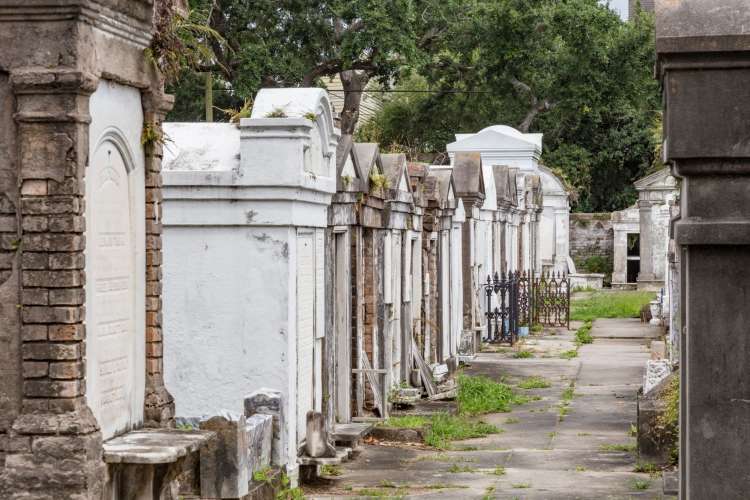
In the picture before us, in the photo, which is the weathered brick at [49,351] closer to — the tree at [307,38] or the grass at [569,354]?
the grass at [569,354]

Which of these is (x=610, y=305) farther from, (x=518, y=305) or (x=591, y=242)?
(x=591, y=242)

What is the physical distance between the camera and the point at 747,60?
185 inches

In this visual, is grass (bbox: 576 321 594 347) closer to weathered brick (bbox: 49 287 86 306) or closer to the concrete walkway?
the concrete walkway

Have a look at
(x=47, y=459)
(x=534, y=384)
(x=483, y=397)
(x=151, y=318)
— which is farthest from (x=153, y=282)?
(x=534, y=384)

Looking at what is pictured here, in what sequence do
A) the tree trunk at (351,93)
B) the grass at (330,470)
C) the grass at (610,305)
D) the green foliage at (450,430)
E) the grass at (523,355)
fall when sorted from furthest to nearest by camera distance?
the tree trunk at (351,93)
the grass at (610,305)
the grass at (523,355)
the green foliage at (450,430)
the grass at (330,470)

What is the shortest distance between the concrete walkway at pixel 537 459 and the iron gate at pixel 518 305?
469cm

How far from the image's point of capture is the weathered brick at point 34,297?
20.5 ft

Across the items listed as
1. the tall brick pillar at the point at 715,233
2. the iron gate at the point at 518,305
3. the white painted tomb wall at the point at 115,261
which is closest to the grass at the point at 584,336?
the iron gate at the point at 518,305

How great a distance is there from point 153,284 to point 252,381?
3.14m

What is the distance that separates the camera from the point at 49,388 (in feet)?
20.5

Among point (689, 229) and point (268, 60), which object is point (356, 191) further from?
point (268, 60)

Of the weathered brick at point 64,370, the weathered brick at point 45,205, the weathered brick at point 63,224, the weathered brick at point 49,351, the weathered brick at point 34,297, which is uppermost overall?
the weathered brick at point 45,205

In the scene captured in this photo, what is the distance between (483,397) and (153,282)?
9.75 metres

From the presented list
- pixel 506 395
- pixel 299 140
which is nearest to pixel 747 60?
pixel 299 140
